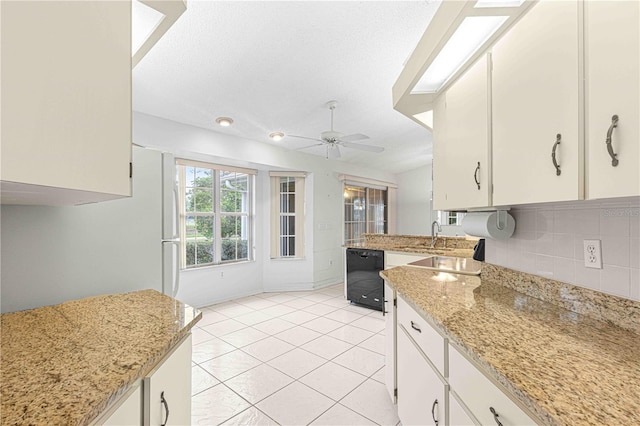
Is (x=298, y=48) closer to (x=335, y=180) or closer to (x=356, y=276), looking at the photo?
(x=356, y=276)

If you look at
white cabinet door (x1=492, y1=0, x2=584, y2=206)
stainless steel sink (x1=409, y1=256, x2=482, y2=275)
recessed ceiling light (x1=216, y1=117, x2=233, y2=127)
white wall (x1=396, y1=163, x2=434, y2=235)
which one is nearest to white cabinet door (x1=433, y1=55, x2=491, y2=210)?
white cabinet door (x1=492, y1=0, x2=584, y2=206)

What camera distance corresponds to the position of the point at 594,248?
3.79ft

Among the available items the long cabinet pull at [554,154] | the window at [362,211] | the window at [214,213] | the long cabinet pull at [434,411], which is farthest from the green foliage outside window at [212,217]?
the long cabinet pull at [554,154]

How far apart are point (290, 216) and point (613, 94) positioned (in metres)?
4.66

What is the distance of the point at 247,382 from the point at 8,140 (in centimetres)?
226

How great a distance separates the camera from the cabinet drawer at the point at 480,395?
0.76m

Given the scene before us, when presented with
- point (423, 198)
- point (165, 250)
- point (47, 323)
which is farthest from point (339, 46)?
point (423, 198)

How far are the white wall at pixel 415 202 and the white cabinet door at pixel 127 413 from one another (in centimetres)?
713

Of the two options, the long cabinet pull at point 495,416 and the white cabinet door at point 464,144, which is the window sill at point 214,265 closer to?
the white cabinet door at point 464,144

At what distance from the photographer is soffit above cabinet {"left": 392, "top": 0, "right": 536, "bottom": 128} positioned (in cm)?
108

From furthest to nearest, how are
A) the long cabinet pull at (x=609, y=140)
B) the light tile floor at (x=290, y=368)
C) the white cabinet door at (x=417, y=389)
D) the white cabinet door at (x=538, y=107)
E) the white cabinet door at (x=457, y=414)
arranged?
the light tile floor at (x=290, y=368), the white cabinet door at (x=417, y=389), the white cabinet door at (x=457, y=414), the white cabinet door at (x=538, y=107), the long cabinet pull at (x=609, y=140)

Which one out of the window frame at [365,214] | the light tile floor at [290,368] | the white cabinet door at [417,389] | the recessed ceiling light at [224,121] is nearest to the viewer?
the white cabinet door at [417,389]

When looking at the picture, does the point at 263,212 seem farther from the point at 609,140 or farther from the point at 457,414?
the point at 609,140

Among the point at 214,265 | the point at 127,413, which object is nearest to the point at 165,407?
the point at 127,413
